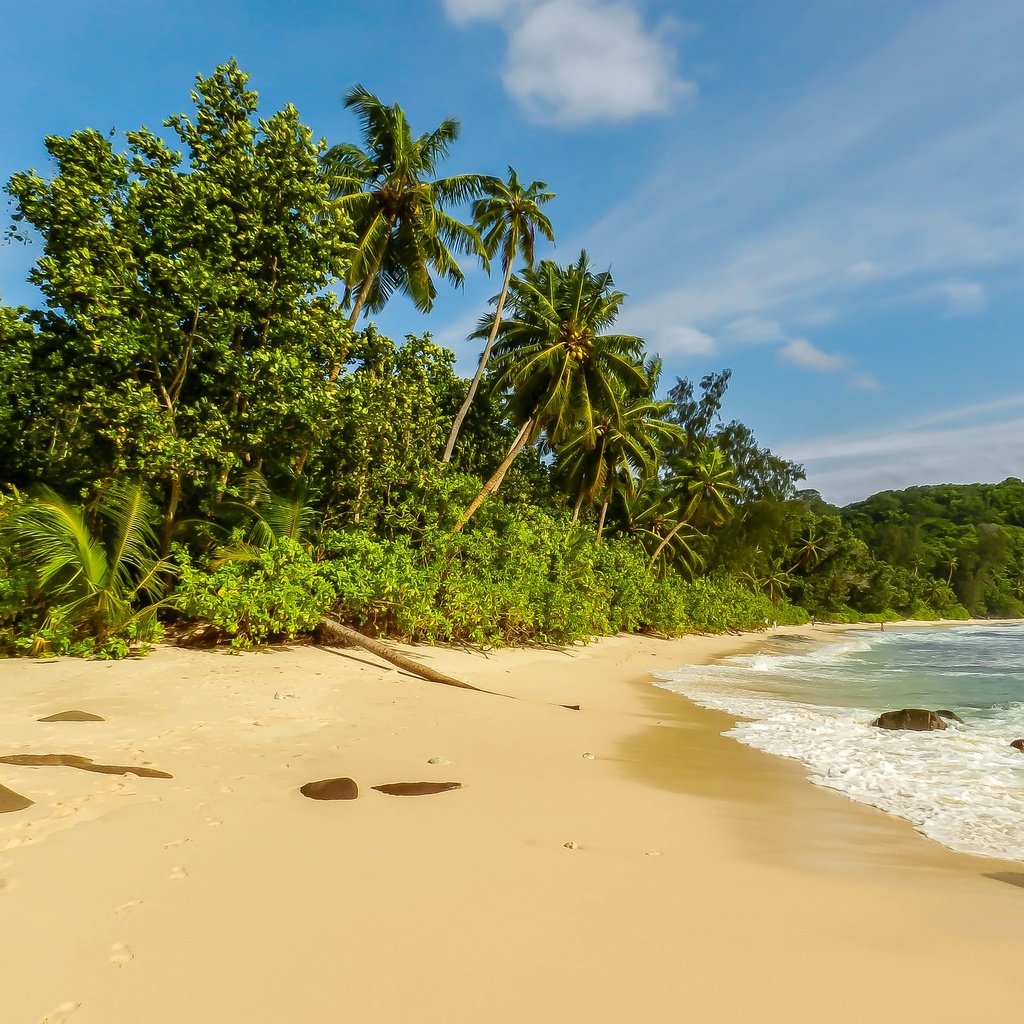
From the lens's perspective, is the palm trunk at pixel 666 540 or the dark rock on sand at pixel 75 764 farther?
the palm trunk at pixel 666 540

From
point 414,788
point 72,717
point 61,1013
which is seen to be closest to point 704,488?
point 414,788

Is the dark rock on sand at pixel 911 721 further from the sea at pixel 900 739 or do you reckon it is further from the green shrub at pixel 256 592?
Result: the green shrub at pixel 256 592

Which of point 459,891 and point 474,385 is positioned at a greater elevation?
point 474,385

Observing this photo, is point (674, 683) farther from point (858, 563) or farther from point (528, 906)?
point (858, 563)

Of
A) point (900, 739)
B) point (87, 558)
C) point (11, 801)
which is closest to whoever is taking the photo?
point (11, 801)

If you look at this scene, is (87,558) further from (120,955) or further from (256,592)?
(120,955)

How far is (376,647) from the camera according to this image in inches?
372

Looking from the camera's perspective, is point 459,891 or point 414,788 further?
point 414,788

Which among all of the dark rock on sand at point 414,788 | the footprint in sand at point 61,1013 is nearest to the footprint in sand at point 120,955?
the footprint in sand at point 61,1013

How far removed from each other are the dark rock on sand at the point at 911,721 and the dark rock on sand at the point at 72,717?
328 inches

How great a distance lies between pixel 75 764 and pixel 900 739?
7.67m

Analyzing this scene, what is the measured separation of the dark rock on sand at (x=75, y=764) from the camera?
156 inches

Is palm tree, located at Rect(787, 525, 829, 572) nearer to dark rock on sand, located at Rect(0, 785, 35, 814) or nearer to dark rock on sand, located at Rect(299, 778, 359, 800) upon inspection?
dark rock on sand, located at Rect(299, 778, 359, 800)

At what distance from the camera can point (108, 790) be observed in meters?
3.65
